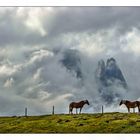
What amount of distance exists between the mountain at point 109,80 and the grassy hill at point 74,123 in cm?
25

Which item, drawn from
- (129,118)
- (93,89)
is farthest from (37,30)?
(129,118)

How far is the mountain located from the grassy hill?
25cm

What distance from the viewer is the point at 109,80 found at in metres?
8.88

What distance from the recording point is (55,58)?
8.94 m

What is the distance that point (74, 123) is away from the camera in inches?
350

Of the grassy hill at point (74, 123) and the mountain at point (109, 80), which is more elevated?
the mountain at point (109, 80)

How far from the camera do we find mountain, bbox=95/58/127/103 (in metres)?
8.82

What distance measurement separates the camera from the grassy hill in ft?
28.7

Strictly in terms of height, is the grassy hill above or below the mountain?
below

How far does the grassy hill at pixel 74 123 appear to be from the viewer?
876cm

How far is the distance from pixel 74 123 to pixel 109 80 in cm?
73

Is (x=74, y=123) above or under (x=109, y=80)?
under

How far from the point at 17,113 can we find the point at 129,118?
A: 58.1 inches

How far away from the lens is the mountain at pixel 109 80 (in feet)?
28.9
